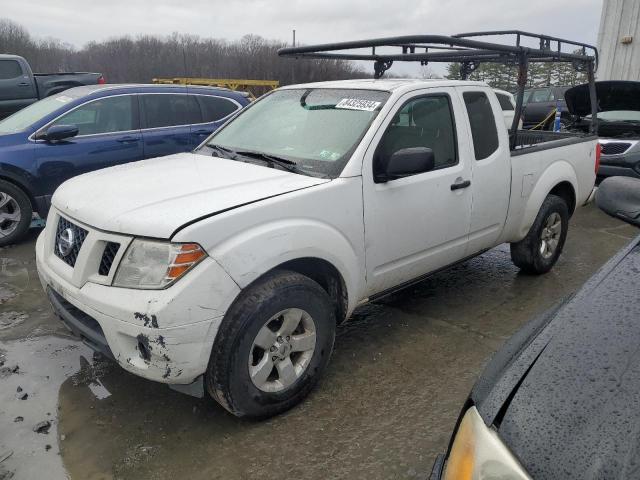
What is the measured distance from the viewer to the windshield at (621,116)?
7.92 metres

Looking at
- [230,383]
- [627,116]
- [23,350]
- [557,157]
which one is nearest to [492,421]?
[230,383]

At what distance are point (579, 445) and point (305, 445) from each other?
165 centimetres

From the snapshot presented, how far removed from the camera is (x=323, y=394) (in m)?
2.94

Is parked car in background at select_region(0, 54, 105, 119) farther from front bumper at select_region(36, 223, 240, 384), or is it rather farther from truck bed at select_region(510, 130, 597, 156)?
front bumper at select_region(36, 223, 240, 384)

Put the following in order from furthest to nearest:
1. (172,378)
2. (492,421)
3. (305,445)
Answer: (305,445) → (172,378) → (492,421)

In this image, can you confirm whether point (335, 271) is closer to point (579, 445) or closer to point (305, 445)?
point (305, 445)

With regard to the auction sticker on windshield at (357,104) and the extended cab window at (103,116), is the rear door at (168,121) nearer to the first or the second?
the extended cab window at (103,116)

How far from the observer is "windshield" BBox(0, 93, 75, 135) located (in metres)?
5.70

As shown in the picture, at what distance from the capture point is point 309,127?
3305mm

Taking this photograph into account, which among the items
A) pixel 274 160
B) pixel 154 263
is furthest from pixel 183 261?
pixel 274 160

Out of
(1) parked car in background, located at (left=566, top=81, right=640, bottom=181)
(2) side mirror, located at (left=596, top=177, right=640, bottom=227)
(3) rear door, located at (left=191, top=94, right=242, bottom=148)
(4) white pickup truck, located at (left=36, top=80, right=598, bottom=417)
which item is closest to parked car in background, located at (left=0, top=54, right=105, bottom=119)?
(3) rear door, located at (left=191, top=94, right=242, bottom=148)

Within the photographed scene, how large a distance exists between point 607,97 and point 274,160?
6504mm

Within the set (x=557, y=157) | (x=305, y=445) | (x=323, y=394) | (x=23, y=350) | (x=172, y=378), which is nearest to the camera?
(x=172, y=378)

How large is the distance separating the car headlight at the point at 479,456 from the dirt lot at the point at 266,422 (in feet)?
3.88
